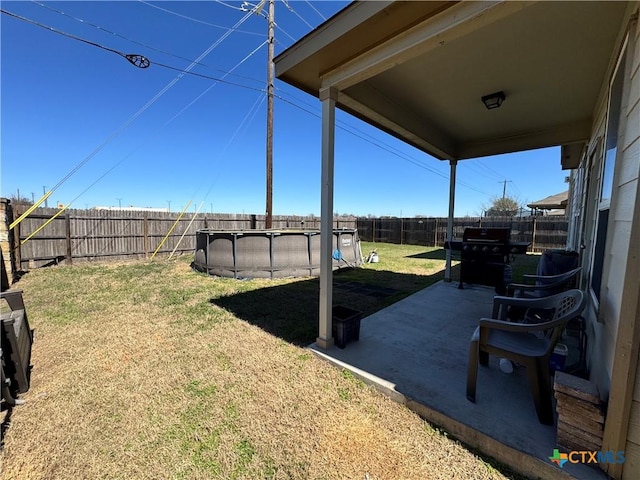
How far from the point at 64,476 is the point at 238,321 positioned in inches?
90.8

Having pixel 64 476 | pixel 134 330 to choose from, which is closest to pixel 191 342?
pixel 134 330

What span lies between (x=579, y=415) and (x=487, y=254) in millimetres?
4074

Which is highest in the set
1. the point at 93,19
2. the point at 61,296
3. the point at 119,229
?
the point at 93,19

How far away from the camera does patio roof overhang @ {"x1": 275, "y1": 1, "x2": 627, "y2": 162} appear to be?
1.77 m

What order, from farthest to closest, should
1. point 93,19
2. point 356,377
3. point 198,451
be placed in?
point 93,19 → point 356,377 → point 198,451

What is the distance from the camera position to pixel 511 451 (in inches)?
58.4

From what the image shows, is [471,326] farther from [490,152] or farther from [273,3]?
[273,3]

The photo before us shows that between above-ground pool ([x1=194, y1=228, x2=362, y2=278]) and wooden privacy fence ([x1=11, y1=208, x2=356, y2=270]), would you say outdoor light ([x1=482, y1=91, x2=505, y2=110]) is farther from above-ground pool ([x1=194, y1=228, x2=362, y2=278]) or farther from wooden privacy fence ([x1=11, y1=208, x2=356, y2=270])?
wooden privacy fence ([x1=11, y1=208, x2=356, y2=270])

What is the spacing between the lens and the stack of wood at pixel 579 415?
1333 mm

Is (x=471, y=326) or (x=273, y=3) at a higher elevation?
(x=273, y=3)

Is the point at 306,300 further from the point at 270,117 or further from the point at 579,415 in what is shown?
the point at 270,117

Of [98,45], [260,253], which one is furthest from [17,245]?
[260,253]

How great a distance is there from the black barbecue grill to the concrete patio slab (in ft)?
4.82

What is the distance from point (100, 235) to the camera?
8.88 metres
